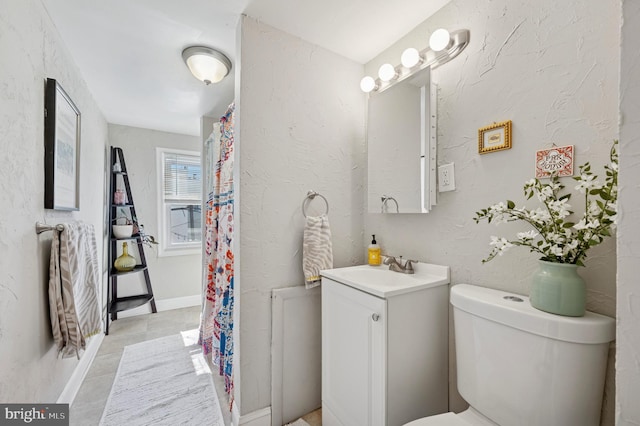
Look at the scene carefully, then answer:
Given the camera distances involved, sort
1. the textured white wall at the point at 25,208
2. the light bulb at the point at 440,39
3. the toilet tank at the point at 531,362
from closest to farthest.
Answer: the toilet tank at the point at 531,362
the textured white wall at the point at 25,208
the light bulb at the point at 440,39

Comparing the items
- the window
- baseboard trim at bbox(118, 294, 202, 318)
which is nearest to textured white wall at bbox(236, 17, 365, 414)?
the window

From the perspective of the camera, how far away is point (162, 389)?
5.75ft

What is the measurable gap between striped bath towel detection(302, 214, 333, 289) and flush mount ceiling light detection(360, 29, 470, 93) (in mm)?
882

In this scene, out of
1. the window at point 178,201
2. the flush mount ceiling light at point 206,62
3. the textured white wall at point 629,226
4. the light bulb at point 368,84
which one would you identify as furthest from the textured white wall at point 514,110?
the window at point 178,201

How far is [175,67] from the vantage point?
182 centimetres

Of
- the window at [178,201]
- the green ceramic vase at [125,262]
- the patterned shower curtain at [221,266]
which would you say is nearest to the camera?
the patterned shower curtain at [221,266]

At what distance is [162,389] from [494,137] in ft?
7.88

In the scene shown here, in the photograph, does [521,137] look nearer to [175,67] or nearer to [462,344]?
[462,344]

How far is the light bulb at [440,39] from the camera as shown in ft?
3.95

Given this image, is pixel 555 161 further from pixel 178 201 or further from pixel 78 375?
pixel 178 201

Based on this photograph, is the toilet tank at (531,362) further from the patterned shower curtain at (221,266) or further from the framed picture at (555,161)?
the patterned shower curtain at (221,266)

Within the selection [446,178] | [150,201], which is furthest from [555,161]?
[150,201]

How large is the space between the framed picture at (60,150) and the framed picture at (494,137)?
6.65 ft

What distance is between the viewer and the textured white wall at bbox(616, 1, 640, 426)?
1.63 feet
